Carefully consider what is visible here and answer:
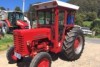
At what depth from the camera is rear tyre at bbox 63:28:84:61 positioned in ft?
28.7

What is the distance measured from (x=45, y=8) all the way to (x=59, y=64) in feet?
7.79

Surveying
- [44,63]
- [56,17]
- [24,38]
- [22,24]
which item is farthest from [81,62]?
[22,24]

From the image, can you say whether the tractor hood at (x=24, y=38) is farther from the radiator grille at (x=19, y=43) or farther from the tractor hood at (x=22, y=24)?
the tractor hood at (x=22, y=24)

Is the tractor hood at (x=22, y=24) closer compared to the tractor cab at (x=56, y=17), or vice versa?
the tractor cab at (x=56, y=17)

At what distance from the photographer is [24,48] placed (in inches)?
299

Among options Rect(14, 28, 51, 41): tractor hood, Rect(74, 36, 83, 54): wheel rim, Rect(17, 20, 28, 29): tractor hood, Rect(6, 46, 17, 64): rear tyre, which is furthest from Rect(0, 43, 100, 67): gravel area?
Rect(17, 20, 28, 29): tractor hood

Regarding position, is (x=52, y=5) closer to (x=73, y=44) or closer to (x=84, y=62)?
(x=73, y=44)

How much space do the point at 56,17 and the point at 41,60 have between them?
1.88 m

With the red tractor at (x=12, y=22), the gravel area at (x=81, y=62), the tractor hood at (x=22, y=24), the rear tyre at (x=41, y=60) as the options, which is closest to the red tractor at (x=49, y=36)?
the rear tyre at (x=41, y=60)

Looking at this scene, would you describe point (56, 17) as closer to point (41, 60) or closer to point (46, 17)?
point (46, 17)

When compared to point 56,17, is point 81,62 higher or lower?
lower

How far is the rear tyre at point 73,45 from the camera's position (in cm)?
874

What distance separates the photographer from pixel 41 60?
7.39 metres

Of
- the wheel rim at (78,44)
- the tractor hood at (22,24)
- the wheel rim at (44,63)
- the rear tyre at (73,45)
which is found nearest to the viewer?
the wheel rim at (44,63)
